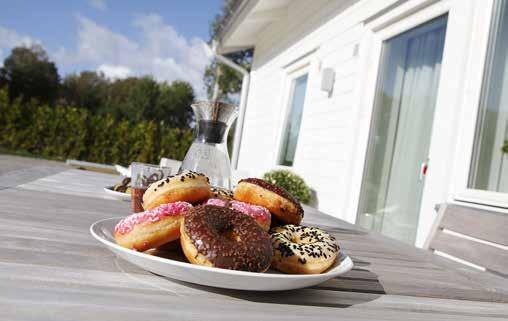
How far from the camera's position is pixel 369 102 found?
12.0 ft

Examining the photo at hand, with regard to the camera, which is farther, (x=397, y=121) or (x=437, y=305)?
(x=397, y=121)

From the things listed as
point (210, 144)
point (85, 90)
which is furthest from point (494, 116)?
point (85, 90)

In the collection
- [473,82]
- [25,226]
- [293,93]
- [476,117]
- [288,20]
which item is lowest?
[25,226]

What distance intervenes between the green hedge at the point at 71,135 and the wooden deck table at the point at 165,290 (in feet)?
32.8

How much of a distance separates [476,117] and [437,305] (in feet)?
7.04

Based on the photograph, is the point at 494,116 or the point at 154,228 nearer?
the point at 154,228

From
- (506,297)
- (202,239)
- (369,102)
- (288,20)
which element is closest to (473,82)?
(369,102)

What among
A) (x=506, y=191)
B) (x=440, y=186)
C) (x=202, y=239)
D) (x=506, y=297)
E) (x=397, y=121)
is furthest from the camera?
(x=397, y=121)

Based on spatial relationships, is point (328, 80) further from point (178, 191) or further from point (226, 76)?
point (226, 76)

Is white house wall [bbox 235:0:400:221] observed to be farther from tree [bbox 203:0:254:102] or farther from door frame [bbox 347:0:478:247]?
tree [bbox 203:0:254:102]

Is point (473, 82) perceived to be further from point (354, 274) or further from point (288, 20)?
point (288, 20)

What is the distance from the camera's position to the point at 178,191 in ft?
2.31

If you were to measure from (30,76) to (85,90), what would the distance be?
10.0 feet

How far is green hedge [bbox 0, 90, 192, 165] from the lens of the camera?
34.7ft
